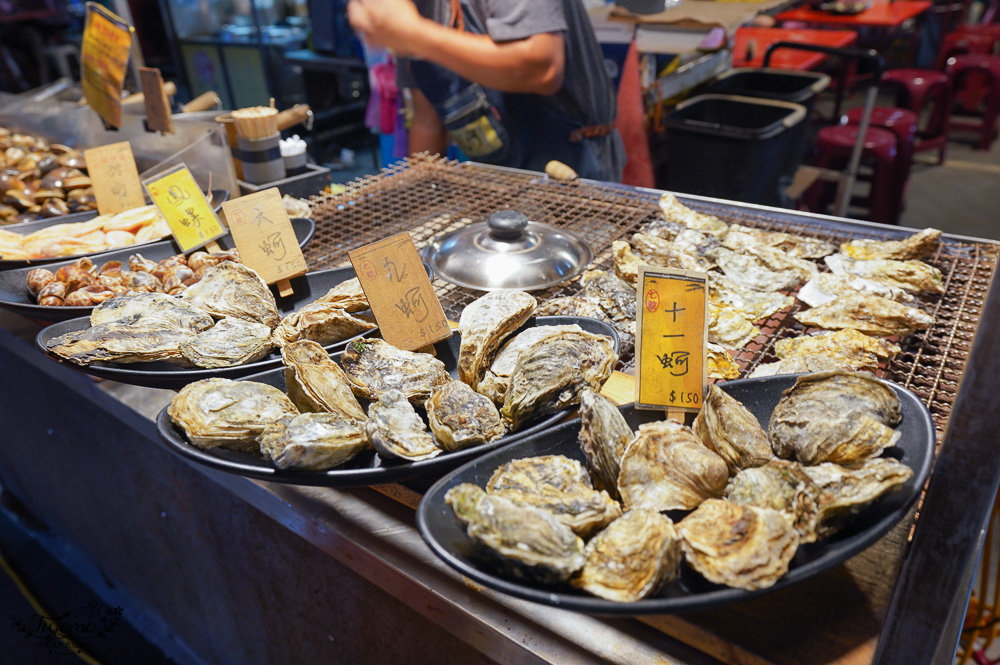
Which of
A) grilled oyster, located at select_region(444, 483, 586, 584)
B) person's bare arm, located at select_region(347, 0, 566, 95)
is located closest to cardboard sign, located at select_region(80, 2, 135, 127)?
person's bare arm, located at select_region(347, 0, 566, 95)

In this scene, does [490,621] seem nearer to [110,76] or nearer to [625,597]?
[625,597]

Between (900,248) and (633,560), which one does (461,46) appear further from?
(633,560)

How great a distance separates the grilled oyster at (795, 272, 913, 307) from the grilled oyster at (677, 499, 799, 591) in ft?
3.20

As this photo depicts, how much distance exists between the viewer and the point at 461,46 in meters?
2.51

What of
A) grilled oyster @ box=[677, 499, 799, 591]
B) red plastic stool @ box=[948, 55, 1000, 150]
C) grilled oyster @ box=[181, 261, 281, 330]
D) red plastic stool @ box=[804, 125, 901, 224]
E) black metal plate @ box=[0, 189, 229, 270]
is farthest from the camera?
red plastic stool @ box=[948, 55, 1000, 150]

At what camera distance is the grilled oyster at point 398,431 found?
94cm

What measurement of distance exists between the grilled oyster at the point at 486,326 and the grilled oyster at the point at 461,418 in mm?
130

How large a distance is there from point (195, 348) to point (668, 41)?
398 cm

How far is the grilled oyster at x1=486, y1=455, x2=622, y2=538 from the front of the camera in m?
0.83

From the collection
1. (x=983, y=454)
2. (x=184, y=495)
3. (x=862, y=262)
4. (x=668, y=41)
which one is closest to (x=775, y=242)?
(x=862, y=262)

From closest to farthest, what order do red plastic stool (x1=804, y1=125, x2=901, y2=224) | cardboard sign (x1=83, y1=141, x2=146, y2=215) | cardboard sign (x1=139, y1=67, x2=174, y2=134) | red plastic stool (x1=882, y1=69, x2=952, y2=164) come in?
cardboard sign (x1=83, y1=141, x2=146, y2=215) < cardboard sign (x1=139, y1=67, x2=174, y2=134) < red plastic stool (x1=804, y1=125, x2=901, y2=224) < red plastic stool (x1=882, y1=69, x2=952, y2=164)

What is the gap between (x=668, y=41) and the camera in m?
4.20

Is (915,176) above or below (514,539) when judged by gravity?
below

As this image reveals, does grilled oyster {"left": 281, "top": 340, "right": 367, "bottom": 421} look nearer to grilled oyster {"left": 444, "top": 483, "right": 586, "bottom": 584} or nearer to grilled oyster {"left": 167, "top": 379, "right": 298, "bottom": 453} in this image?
grilled oyster {"left": 167, "top": 379, "right": 298, "bottom": 453}
